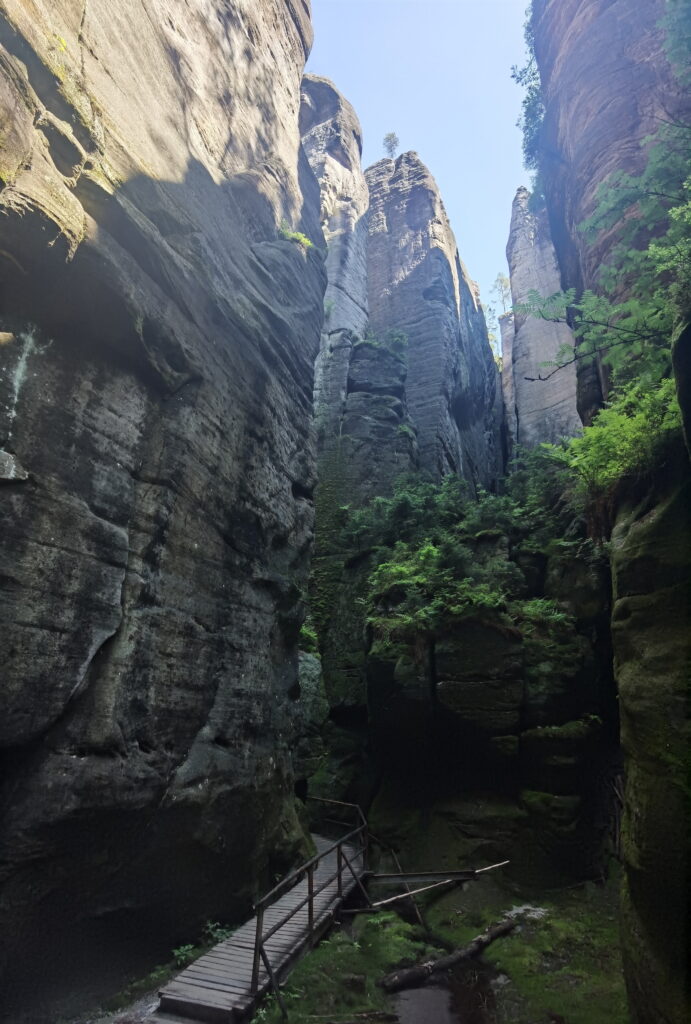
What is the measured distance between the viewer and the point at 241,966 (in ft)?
22.3

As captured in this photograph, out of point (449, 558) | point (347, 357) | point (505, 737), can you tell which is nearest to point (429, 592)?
point (449, 558)

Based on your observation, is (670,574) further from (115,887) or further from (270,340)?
(270,340)

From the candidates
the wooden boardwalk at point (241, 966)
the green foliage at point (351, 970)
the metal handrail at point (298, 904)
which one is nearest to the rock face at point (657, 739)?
the green foliage at point (351, 970)

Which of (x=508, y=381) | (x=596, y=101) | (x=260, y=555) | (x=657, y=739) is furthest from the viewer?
(x=508, y=381)

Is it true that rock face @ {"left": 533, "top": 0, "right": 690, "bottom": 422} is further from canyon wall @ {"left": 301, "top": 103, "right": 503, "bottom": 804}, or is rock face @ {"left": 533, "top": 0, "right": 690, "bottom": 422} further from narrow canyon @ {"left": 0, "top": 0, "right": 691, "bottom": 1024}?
canyon wall @ {"left": 301, "top": 103, "right": 503, "bottom": 804}

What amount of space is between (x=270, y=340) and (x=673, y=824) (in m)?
10.9

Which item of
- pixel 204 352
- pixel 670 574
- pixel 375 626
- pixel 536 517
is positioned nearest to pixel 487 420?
pixel 536 517

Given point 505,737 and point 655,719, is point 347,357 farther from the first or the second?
point 655,719

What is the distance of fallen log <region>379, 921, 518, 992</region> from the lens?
25.2 ft

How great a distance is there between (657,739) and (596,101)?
17615 millimetres

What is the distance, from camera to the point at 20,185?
5.85 metres

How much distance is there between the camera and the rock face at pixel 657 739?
15.4 ft

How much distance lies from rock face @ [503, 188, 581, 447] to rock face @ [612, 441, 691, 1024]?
23652mm

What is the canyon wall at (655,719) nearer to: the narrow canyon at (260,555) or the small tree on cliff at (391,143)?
the narrow canyon at (260,555)
